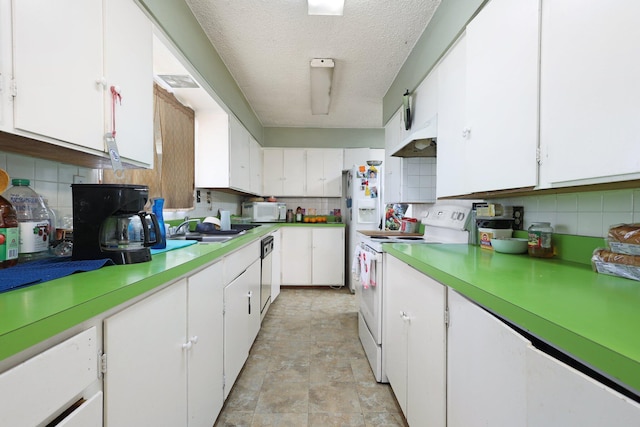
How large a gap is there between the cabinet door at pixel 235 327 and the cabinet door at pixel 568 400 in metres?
1.35

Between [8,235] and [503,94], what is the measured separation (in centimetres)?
181

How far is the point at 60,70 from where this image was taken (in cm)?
86

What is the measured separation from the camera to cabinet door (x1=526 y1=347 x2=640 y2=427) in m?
0.40

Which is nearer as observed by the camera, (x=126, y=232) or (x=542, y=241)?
(x=126, y=232)

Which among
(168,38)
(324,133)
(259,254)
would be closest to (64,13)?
(168,38)

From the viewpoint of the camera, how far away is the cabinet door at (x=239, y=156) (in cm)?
268

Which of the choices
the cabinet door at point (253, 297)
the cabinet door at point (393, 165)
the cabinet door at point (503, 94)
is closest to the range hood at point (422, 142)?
the cabinet door at point (393, 165)

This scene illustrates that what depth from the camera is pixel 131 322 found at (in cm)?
74

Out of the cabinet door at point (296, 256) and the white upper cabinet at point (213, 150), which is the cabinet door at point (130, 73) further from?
the cabinet door at point (296, 256)

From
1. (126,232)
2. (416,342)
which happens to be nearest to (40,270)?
(126,232)

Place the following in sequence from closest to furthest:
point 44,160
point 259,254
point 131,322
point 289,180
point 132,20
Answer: point 131,322, point 44,160, point 132,20, point 259,254, point 289,180

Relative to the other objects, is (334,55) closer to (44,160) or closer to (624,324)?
(44,160)

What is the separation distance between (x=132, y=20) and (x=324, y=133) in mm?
3414

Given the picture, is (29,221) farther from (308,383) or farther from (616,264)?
(616,264)
